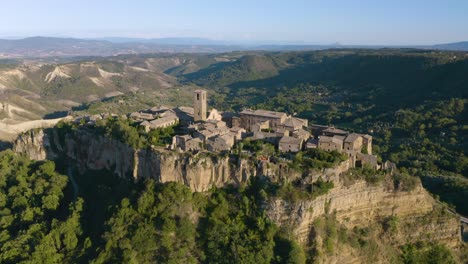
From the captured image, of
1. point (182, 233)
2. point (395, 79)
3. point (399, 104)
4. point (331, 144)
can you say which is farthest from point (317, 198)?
point (395, 79)

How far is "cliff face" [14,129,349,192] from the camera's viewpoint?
40438mm

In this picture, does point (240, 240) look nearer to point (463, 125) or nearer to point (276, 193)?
point (276, 193)

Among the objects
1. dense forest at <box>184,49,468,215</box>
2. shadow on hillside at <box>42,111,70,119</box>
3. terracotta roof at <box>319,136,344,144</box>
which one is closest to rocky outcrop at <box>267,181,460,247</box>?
terracotta roof at <box>319,136,344,144</box>

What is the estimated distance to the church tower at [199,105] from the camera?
55.2 m

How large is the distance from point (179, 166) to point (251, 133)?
10.9m

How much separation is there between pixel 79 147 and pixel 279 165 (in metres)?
31.5

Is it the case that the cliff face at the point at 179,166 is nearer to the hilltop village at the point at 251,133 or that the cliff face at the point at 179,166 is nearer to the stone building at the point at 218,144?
the stone building at the point at 218,144

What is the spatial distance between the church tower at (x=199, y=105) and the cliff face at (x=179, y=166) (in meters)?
11.5

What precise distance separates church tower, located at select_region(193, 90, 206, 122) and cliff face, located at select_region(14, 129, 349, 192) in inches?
455

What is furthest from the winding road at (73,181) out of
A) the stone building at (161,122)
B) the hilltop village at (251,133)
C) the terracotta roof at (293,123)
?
the terracotta roof at (293,123)

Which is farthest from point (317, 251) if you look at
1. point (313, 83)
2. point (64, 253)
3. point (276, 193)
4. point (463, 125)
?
point (313, 83)

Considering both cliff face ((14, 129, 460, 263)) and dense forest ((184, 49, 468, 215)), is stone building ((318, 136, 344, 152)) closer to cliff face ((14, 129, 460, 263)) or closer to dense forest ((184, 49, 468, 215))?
cliff face ((14, 129, 460, 263))

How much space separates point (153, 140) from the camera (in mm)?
47594

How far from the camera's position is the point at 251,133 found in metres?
49.5
